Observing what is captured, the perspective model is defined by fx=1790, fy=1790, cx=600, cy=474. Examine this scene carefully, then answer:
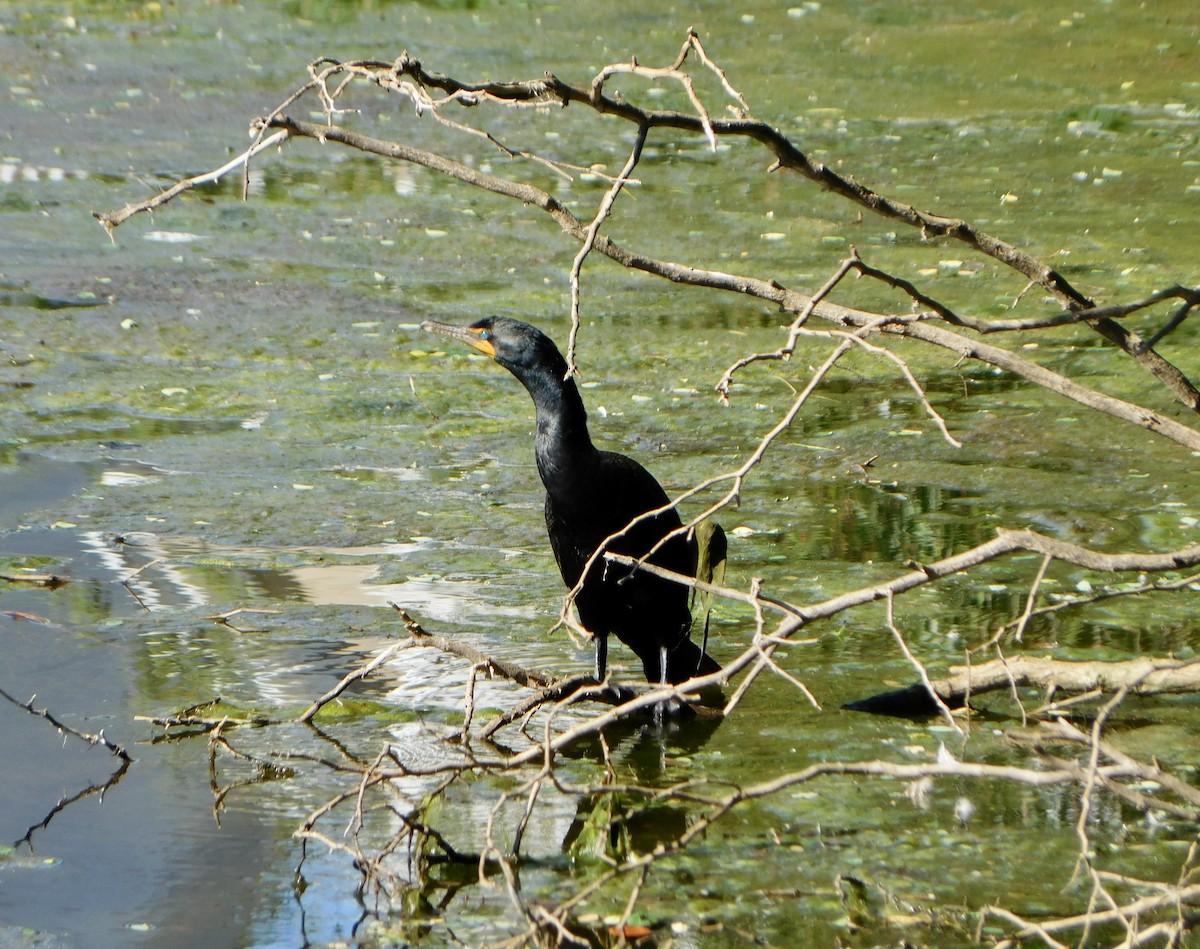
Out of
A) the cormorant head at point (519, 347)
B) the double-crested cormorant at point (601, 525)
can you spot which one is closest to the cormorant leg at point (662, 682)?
the double-crested cormorant at point (601, 525)

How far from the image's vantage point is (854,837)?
164 inches

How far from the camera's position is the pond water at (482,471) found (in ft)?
13.4

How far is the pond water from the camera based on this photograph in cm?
407

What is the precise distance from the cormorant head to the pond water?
0.70 metres

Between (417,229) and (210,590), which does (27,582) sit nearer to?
(210,590)

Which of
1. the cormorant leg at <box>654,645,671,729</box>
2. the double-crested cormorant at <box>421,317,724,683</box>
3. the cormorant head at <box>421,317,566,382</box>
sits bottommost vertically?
the cormorant leg at <box>654,645,671,729</box>

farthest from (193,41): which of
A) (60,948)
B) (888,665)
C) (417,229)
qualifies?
(60,948)

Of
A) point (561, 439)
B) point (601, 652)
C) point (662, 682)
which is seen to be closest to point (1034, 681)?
point (662, 682)

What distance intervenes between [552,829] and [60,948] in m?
1.17

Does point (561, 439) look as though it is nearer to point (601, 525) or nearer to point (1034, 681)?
point (601, 525)

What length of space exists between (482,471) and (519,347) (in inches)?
70.0

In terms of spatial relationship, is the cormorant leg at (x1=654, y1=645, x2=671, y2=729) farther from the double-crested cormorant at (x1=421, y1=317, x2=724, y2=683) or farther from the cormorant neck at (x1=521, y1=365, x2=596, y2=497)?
the cormorant neck at (x1=521, y1=365, x2=596, y2=497)

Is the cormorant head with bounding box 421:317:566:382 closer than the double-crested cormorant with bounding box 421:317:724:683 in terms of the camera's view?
No

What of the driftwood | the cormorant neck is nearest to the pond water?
the driftwood
